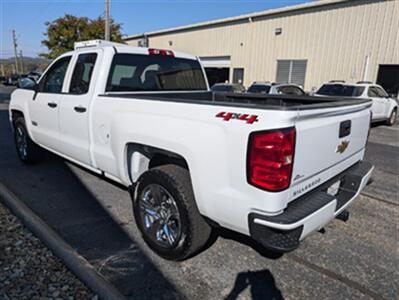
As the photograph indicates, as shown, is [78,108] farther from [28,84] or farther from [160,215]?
[28,84]

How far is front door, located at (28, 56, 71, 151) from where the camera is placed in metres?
4.28

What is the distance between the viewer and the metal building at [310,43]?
15.8m

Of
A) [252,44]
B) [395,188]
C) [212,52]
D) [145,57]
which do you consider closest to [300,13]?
[252,44]

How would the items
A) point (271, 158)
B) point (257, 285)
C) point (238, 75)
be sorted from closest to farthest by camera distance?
point (271, 158) < point (257, 285) < point (238, 75)

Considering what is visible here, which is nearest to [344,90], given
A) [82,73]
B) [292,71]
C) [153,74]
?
[292,71]

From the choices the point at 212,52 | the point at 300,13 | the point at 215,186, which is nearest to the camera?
the point at 215,186

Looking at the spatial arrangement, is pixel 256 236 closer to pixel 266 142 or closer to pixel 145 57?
pixel 266 142

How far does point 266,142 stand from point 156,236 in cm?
157

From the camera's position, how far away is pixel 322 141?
2330 millimetres

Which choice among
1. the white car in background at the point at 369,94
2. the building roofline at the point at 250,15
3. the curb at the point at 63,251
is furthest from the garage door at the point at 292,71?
the curb at the point at 63,251

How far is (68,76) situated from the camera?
4105 millimetres

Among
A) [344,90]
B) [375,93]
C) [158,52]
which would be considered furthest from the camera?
[375,93]

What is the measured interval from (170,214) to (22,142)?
4.16m

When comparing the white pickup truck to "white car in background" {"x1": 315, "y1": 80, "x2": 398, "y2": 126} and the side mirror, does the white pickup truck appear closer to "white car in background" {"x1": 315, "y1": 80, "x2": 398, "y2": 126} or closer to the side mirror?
the side mirror
